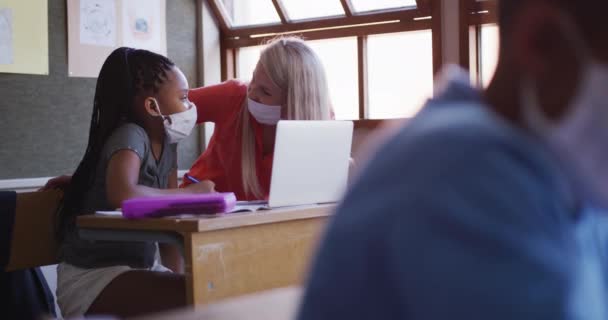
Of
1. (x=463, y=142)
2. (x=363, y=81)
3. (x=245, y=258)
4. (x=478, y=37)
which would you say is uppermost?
(x=478, y=37)

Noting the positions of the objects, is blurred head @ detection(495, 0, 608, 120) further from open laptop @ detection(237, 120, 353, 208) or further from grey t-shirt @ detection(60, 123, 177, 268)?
grey t-shirt @ detection(60, 123, 177, 268)

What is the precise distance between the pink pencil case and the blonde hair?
2.31 feet

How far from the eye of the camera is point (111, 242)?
2.05m

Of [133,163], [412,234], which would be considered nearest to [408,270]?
[412,234]

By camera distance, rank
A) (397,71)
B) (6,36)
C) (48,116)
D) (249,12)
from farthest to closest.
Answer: (249,12) < (397,71) < (48,116) < (6,36)

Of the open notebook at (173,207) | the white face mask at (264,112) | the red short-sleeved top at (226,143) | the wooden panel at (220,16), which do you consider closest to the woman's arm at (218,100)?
the red short-sleeved top at (226,143)

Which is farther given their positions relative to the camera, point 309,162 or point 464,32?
point 464,32

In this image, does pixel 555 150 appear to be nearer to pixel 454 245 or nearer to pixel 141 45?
pixel 454 245

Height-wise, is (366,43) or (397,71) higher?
(366,43)

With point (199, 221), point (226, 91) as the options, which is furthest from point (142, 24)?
point (199, 221)

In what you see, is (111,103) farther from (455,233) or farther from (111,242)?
(455,233)

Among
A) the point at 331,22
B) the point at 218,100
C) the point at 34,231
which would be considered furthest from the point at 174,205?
the point at 331,22

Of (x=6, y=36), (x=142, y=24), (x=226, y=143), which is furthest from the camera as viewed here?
(x=142, y=24)

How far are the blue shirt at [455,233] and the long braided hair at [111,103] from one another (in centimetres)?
169
